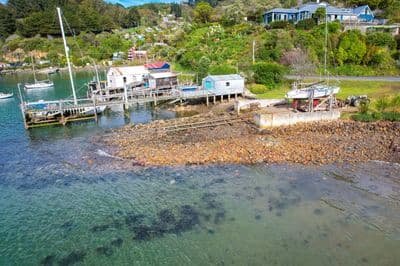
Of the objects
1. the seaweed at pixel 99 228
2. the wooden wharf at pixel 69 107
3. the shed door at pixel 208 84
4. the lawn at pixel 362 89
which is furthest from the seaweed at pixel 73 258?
the shed door at pixel 208 84

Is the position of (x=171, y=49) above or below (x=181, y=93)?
above

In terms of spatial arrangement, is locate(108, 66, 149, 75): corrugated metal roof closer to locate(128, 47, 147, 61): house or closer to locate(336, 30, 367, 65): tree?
locate(336, 30, 367, 65): tree

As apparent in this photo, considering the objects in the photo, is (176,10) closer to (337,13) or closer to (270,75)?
(337,13)

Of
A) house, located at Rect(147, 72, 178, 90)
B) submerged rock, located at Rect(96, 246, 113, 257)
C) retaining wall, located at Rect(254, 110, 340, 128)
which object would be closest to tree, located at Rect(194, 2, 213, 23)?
house, located at Rect(147, 72, 178, 90)

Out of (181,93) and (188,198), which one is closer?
(188,198)

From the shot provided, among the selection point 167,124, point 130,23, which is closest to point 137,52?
point 130,23

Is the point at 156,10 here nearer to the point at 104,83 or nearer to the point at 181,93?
the point at 104,83
